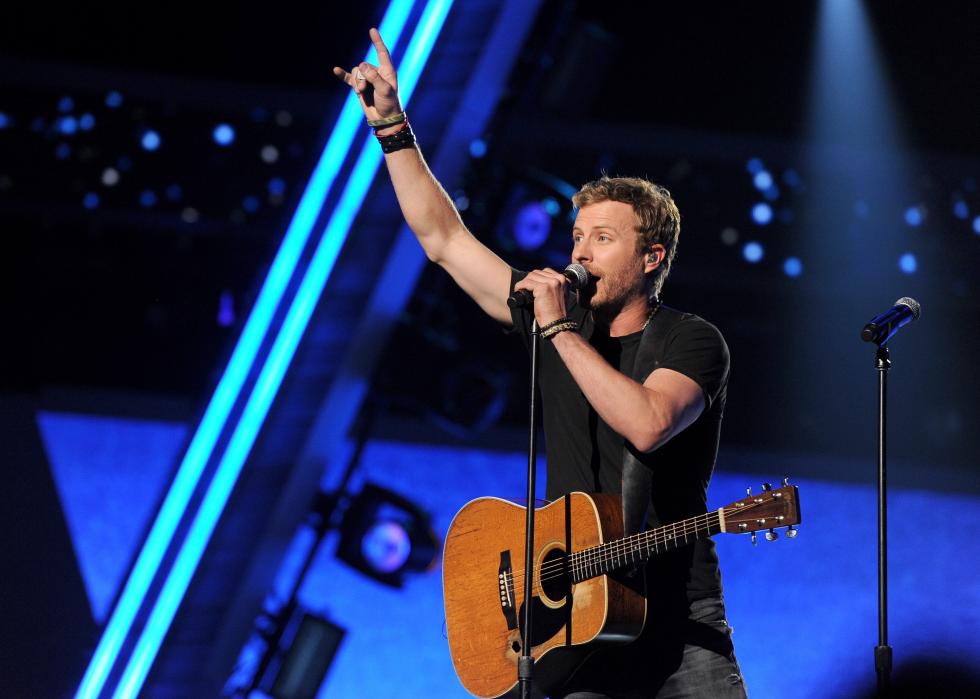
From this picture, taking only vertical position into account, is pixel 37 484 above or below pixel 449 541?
above

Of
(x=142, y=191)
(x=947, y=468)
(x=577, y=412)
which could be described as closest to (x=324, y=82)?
(x=142, y=191)

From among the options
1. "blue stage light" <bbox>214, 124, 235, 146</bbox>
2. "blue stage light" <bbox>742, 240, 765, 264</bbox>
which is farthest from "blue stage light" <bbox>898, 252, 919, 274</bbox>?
"blue stage light" <bbox>214, 124, 235, 146</bbox>

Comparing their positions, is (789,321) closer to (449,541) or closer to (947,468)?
(947,468)

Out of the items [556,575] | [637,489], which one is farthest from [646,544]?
[556,575]

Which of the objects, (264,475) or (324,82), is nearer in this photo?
(264,475)

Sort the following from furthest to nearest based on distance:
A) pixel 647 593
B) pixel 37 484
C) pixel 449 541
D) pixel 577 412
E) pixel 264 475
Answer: pixel 37 484 < pixel 264 475 < pixel 449 541 < pixel 577 412 < pixel 647 593

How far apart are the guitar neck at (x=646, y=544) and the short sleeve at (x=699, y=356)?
0.97ft

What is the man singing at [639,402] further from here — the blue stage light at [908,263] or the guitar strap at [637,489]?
the blue stage light at [908,263]

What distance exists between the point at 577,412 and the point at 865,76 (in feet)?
15.0

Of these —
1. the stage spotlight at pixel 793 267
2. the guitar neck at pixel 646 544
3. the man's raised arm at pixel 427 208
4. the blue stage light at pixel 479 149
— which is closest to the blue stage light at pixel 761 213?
the stage spotlight at pixel 793 267

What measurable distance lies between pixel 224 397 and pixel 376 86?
4.86 feet

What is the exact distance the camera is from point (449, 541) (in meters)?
2.99

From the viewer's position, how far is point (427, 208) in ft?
10.5

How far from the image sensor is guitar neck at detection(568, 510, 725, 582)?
2453mm
